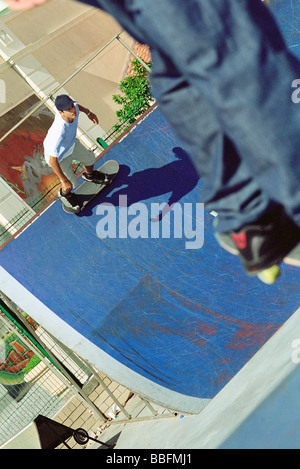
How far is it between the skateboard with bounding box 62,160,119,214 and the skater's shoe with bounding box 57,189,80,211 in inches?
1.2

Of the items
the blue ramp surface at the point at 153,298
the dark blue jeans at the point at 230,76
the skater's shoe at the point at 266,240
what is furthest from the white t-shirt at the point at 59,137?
the dark blue jeans at the point at 230,76

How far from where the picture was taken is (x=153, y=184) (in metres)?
6.34

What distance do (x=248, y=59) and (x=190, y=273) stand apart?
15.4ft

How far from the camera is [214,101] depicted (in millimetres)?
1154

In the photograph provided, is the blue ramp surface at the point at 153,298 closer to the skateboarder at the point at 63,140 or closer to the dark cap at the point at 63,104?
the skateboarder at the point at 63,140

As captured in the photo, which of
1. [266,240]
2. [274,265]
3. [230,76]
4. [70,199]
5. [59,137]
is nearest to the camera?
[230,76]

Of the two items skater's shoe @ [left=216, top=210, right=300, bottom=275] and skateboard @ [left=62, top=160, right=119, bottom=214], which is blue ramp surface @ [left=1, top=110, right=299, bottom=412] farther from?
skater's shoe @ [left=216, top=210, right=300, bottom=275]

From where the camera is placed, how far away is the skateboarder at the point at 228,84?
109cm

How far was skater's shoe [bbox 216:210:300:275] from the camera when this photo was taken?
1632 mm

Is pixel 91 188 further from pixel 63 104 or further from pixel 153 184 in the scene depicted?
pixel 63 104

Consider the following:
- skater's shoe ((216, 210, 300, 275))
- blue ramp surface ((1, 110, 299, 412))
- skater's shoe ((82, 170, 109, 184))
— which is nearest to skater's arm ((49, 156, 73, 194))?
blue ramp surface ((1, 110, 299, 412))

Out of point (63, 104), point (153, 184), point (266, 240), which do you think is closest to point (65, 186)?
point (63, 104)

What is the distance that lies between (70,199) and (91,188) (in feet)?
1.32

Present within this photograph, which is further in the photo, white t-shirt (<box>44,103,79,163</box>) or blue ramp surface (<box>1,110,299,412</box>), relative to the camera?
white t-shirt (<box>44,103,79,163</box>)
